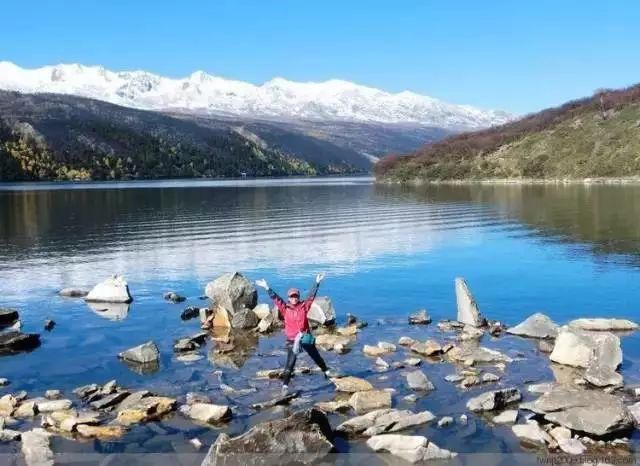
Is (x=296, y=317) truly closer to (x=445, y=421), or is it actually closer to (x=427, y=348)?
(x=445, y=421)

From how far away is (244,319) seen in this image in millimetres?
35250

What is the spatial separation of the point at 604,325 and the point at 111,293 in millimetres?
28200

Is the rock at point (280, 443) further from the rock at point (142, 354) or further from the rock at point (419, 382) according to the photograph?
the rock at point (142, 354)

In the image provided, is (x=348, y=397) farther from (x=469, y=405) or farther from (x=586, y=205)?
(x=586, y=205)

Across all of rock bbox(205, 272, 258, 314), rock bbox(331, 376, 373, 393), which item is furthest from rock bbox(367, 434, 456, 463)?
rock bbox(205, 272, 258, 314)

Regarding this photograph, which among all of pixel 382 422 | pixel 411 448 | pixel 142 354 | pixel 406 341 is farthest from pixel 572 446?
pixel 142 354

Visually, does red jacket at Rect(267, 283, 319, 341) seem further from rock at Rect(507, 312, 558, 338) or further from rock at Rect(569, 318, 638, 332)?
rock at Rect(569, 318, 638, 332)

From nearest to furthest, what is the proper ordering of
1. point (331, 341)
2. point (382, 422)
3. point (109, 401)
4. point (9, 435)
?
point (9, 435)
point (382, 422)
point (109, 401)
point (331, 341)

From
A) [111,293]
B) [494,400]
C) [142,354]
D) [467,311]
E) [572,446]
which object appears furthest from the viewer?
[111,293]

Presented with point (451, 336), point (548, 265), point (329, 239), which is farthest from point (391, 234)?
point (451, 336)

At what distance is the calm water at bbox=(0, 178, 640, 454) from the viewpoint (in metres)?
26.6

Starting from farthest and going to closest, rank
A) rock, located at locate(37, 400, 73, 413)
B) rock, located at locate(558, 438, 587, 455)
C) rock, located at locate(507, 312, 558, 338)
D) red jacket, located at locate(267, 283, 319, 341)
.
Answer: rock, located at locate(507, 312, 558, 338) → red jacket, located at locate(267, 283, 319, 341) → rock, located at locate(37, 400, 73, 413) → rock, located at locate(558, 438, 587, 455)

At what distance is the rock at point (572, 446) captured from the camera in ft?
61.0

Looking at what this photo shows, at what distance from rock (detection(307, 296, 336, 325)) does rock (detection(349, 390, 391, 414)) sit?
12.0 meters
